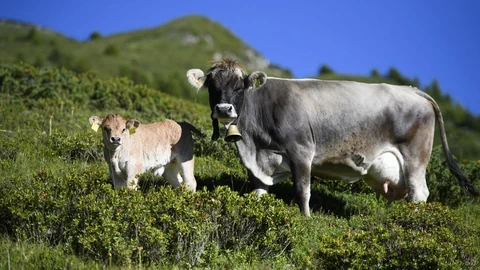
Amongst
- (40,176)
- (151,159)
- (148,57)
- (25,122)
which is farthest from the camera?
(148,57)

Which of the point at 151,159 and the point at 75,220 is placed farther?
the point at 151,159

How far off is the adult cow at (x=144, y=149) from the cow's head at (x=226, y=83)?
2.45 ft

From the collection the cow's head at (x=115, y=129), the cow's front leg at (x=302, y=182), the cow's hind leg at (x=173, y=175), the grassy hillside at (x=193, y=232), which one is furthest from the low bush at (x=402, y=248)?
the cow's head at (x=115, y=129)

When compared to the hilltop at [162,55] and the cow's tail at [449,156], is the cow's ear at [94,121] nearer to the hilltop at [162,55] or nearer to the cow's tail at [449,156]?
the cow's tail at [449,156]

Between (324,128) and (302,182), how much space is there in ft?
4.09

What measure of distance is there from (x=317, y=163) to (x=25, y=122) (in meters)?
7.81

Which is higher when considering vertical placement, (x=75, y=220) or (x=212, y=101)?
(x=212, y=101)

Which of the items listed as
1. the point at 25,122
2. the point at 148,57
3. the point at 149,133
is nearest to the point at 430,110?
the point at 149,133

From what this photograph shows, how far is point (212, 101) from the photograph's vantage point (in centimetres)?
1205

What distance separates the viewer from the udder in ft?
43.4

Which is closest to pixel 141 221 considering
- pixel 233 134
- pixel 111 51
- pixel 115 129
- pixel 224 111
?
pixel 115 129

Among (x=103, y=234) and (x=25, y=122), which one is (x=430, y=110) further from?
(x=25, y=122)

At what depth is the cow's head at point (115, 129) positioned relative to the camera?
35.7 feet

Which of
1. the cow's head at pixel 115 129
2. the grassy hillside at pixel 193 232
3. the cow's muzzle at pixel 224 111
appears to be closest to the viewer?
the grassy hillside at pixel 193 232
